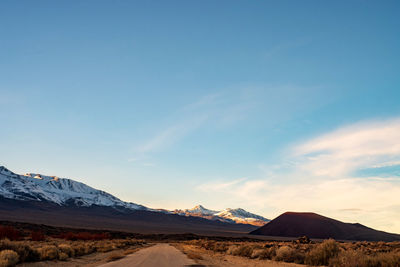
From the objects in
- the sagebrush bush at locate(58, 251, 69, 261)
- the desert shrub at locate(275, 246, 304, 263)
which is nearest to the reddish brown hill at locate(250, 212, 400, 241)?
the desert shrub at locate(275, 246, 304, 263)

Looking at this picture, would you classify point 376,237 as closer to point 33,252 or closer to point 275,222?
point 275,222

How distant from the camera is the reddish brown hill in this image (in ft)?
317

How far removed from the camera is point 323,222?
11031cm

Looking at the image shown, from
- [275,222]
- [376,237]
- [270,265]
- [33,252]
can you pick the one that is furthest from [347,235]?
[33,252]

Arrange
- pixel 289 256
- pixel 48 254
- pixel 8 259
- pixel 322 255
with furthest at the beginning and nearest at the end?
1. pixel 48 254
2. pixel 289 256
3. pixel 322 255
4. pixel 8 259

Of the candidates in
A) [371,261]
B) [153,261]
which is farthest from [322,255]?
[153,261]

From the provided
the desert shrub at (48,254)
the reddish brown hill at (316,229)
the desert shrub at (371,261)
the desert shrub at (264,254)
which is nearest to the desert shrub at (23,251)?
the desert shrub at (48,254)

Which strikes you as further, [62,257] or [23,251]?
[62,257]

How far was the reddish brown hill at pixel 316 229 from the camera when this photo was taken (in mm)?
96481

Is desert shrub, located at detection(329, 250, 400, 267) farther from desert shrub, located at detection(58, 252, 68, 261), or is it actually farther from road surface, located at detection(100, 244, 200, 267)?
desert shrub, located at detection(58, 252, 68, 261)

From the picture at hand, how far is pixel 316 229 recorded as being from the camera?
108062 millimetres

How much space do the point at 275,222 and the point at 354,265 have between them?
4576 inches

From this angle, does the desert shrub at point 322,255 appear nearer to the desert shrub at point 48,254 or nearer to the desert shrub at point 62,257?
the desert shrub at point 62,257

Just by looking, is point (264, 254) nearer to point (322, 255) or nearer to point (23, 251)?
point (322, 255)
